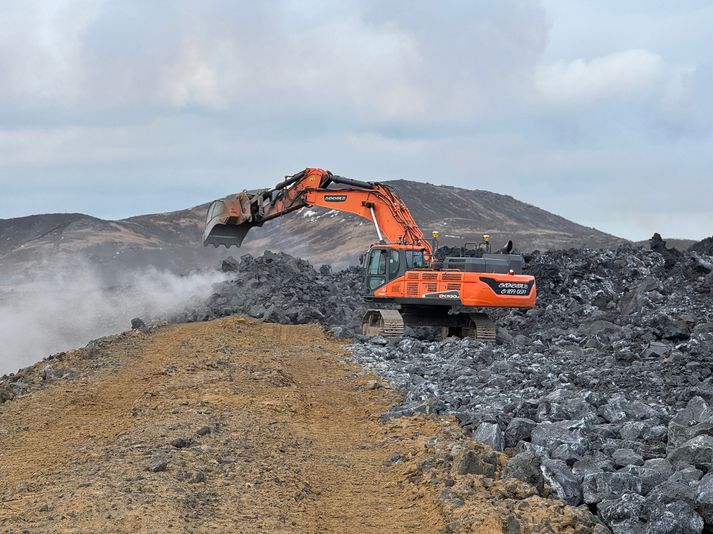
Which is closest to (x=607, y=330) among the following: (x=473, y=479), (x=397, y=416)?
(x=397, y=416)

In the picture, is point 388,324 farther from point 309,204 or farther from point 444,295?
point 309,204

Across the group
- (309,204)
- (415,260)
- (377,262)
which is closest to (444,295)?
(415,260)

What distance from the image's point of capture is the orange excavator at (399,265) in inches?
787

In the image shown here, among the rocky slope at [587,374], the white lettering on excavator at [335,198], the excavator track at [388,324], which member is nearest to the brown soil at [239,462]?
the rocky slope at [587,374]

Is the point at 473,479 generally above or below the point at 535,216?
below

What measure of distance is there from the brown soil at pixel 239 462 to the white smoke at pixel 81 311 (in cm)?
1429

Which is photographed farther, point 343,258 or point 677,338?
point 343,258

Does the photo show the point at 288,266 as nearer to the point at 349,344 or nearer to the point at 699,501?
the point at 349,344

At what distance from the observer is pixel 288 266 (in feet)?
99.2

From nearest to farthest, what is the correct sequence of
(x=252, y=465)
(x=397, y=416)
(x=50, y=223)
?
(x=252, y=465), (x=397, y=416), (x=50, y=223)

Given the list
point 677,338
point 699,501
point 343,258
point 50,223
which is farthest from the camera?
point 50,223

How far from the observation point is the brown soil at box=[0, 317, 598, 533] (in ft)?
22.6

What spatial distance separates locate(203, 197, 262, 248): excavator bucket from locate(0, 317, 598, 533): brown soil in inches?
290

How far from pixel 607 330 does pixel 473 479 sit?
12.7m
